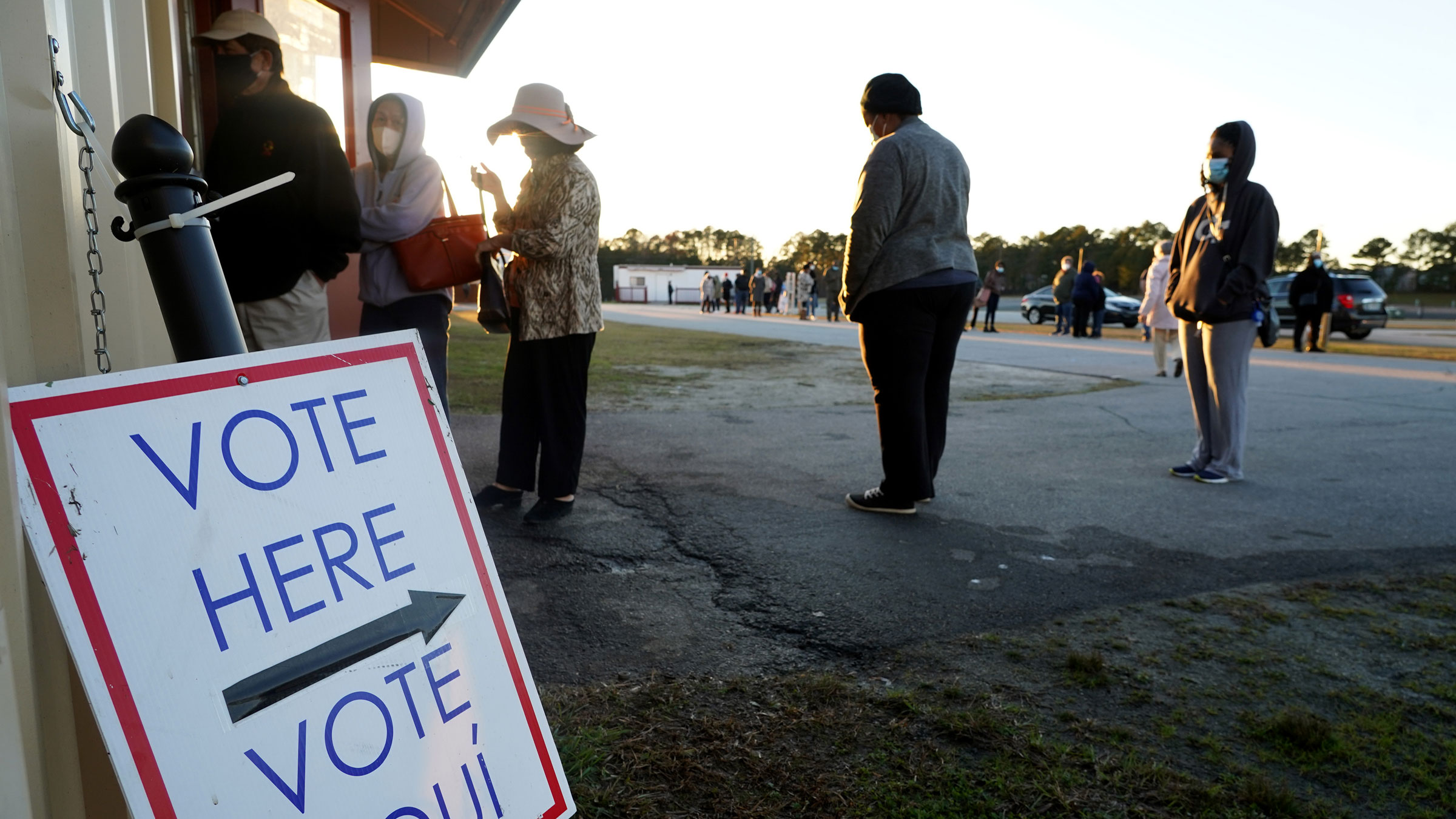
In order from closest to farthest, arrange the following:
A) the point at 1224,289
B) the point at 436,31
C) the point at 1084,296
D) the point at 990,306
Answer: the point at 1224,289, the point at 436,31, the point at 1084,296, the point at 990,306

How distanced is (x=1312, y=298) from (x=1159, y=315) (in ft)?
21.6

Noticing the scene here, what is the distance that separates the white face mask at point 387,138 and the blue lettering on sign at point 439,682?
296 centimetres

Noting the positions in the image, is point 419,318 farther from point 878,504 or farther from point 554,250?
point 878,504

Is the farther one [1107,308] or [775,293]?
[775,293]

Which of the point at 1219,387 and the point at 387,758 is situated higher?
the point at 1219,387

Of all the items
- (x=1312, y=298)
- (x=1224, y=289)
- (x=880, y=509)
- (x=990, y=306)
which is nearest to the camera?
(x=880, y=509)

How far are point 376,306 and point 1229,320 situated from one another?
14.0 ft

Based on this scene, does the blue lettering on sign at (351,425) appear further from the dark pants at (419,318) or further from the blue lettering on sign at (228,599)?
the dark pants at (419,318)

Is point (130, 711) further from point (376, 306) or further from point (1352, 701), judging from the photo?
point (376, 306)

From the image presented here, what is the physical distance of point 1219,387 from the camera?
5027 millimetres

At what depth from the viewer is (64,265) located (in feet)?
4.30

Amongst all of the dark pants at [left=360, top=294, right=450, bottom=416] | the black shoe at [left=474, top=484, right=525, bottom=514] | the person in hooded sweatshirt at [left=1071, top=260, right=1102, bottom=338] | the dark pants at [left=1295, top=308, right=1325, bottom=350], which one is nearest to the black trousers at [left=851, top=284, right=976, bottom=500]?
the black shoe at [left=474, top=484, right=525, bottom=514]

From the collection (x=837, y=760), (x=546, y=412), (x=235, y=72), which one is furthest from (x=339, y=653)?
(x=235, y=72)

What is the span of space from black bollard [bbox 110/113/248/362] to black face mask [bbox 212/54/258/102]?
2269mm
